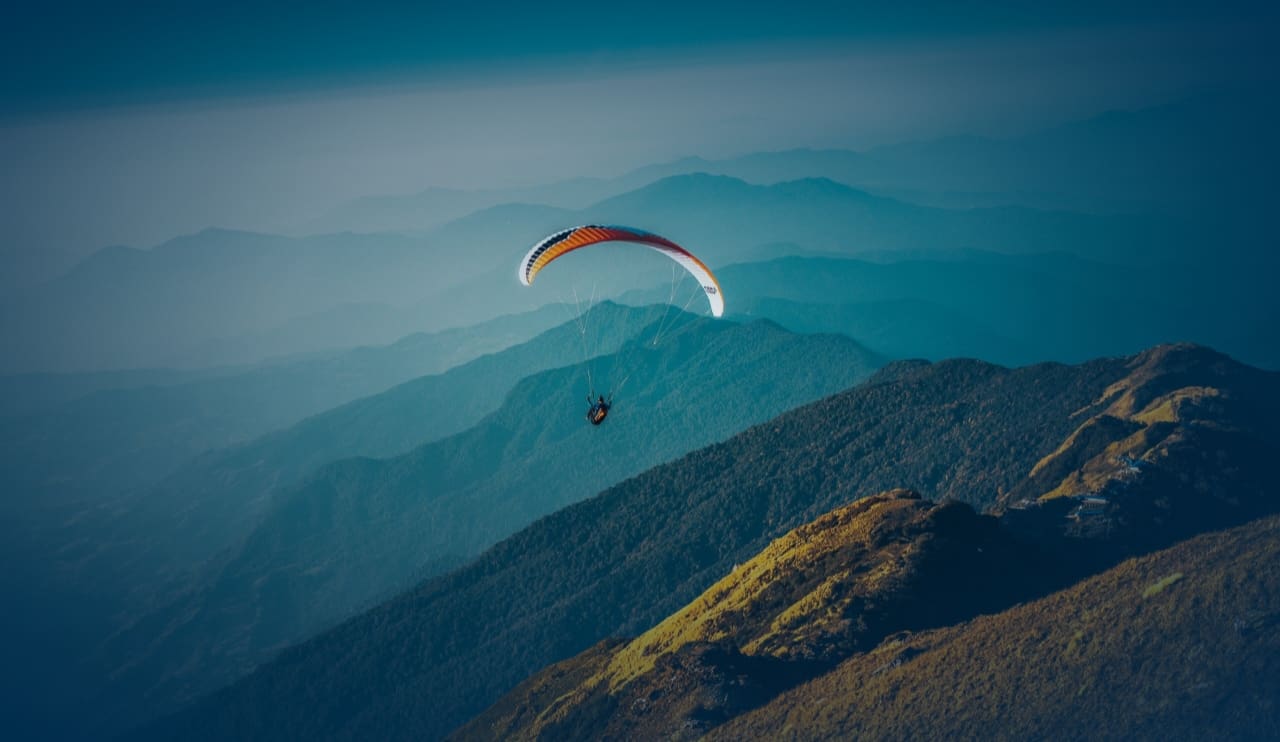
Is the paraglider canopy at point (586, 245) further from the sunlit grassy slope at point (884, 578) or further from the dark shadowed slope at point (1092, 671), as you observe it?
the dark shadowed slope at point (1092, 671)

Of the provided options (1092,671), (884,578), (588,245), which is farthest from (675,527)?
(1092,671)

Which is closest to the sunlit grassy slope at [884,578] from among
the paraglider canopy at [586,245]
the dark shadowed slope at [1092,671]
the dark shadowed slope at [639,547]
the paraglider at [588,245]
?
the dark shadowed slope at [1092,671]

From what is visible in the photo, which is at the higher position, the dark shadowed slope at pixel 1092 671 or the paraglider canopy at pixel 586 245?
the paraglider canopy at pixel 586 245

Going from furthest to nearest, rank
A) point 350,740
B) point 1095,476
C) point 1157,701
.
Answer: point 350,740 < point 1095,476 < point 1157,701

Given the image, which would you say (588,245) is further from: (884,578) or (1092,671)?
(1092,671)

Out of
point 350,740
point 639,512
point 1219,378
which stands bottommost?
point 350,740

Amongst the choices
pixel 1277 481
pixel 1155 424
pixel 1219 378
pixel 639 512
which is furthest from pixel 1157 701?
pixel 639 512

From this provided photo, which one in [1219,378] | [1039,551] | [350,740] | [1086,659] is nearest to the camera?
[1086,659]

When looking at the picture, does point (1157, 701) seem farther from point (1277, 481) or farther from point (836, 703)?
point (1277, 481)
